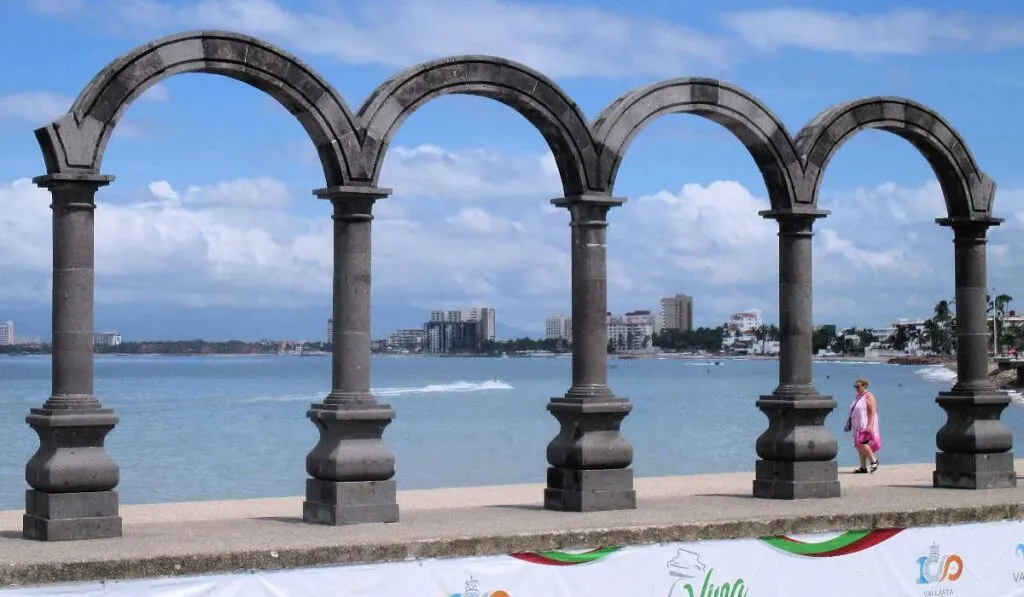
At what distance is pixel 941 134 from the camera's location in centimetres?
1667

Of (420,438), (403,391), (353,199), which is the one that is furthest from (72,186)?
(403,391)

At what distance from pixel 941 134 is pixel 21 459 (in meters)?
35.2

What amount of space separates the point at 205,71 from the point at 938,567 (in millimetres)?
7801

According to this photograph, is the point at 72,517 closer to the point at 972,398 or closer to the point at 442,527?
the point at 442,527

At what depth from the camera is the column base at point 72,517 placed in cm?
1205

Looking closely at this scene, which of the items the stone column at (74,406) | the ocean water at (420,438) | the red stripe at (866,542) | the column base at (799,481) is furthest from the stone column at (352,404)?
the ocean water at (420,438)

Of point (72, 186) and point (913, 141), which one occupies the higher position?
point (913, 141)

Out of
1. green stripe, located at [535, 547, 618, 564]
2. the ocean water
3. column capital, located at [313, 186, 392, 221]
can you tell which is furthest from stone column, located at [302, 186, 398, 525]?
the ocean water

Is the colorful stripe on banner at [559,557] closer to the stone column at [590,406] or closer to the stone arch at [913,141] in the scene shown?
the stone column at [590,406]

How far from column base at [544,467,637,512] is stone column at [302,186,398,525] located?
6.03 feet

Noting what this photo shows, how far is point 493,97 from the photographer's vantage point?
14094 mm

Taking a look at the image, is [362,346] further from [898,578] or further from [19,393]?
[19,393]

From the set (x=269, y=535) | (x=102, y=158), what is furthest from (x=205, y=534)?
(x=102, y=158)

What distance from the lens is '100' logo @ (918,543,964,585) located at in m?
13.6
